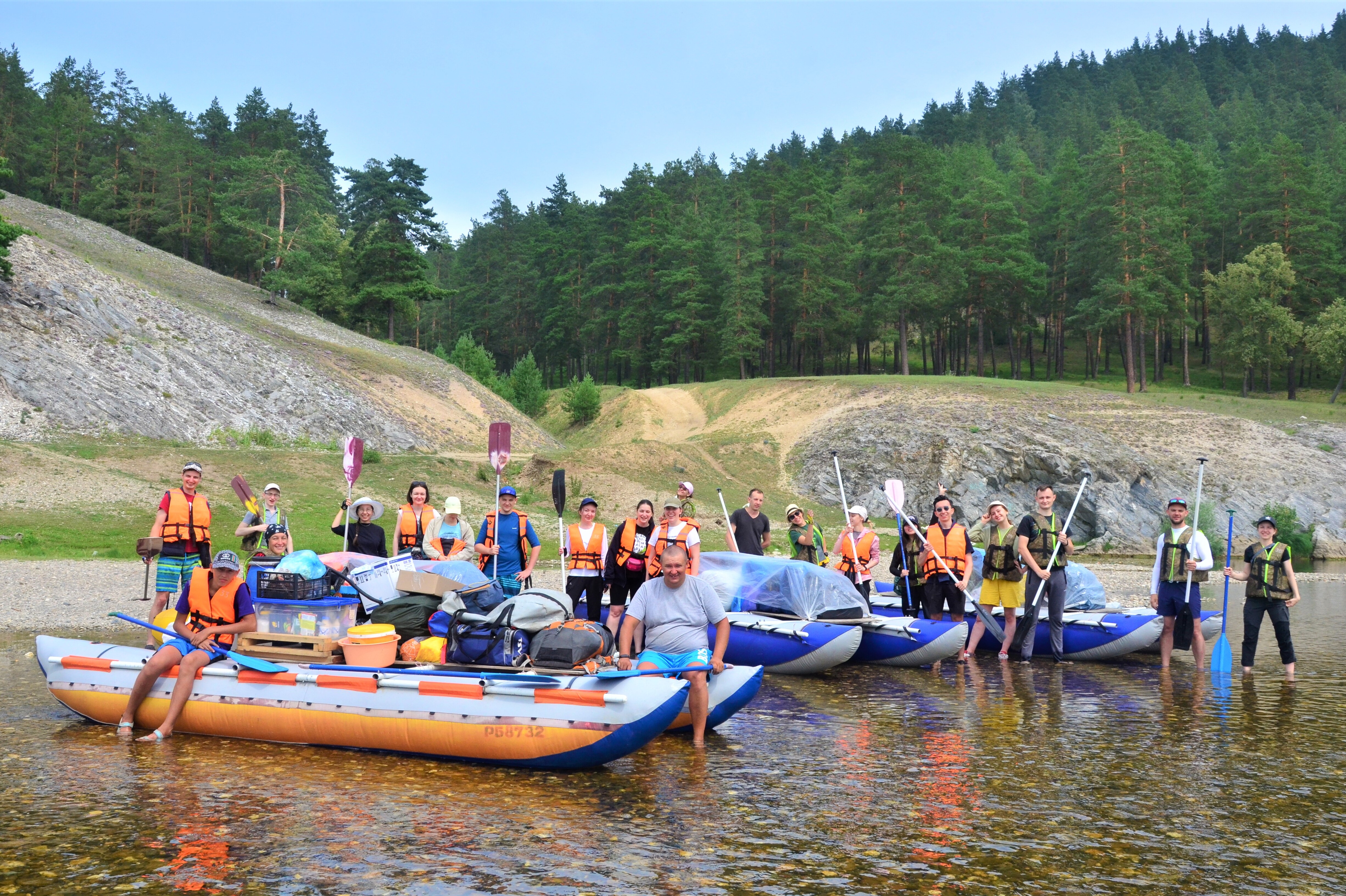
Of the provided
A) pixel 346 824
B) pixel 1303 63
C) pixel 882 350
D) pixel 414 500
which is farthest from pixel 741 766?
pixel 1303 63

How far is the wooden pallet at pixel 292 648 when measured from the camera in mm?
9531

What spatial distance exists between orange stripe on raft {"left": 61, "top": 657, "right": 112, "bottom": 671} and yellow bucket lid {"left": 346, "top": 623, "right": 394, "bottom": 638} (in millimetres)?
2271

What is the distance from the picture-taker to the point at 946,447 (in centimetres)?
4434

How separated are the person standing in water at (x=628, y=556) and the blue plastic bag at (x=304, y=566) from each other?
12.0 ft

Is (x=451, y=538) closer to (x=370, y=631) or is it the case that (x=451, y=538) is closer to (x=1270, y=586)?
(x=370, y=631)

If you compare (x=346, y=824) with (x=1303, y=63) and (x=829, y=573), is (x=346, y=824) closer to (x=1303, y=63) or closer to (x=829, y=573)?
(x=829, y=573)

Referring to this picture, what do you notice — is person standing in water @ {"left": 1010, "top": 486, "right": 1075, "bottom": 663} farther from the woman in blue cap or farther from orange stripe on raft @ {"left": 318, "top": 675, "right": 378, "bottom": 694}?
orange stripe on raft @ {"left": 318, "top": 675, "right": 378, "bottom": 694}

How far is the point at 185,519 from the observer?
40.9 feet

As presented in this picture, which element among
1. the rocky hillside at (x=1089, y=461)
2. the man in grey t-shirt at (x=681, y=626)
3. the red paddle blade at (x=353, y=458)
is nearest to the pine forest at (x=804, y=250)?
the rocky hillside at (x=1089, y=461)

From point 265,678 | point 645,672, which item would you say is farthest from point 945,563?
point 265,678

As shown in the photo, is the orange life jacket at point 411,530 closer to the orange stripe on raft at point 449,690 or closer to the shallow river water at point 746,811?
the shallow river water at point 746,811

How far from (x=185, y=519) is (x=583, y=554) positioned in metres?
Result: 4.82

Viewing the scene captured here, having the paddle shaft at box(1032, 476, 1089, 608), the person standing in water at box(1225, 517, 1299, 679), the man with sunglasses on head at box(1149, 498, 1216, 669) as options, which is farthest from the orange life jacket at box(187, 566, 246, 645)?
the person standing in water at box(1225, 517, 1299, 679)

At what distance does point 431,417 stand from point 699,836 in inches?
1695
